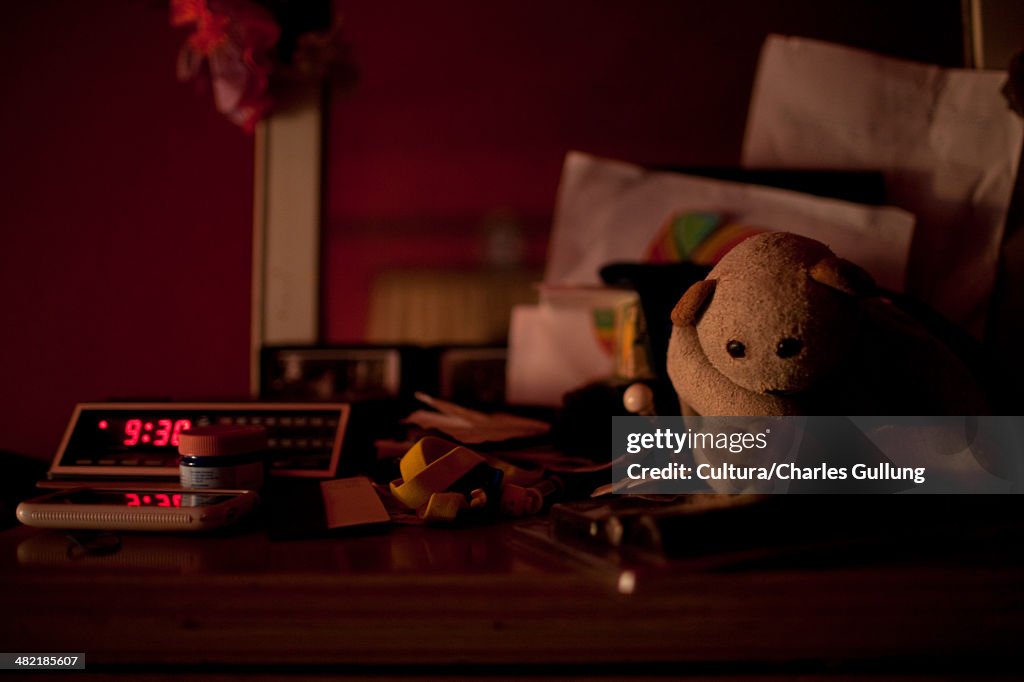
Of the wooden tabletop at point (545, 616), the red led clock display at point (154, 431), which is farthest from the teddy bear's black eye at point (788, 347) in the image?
the red led clock display at point (154, 431)

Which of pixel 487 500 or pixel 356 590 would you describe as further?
pixel 487 500

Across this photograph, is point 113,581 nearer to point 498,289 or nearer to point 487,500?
point 487,500

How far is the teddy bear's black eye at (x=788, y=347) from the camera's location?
13.9 inches

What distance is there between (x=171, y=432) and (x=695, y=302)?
427 mm

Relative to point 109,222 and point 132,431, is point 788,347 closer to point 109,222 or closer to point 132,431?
point 132,431

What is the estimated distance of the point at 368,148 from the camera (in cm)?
148

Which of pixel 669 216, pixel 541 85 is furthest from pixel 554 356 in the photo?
pixel 541 85

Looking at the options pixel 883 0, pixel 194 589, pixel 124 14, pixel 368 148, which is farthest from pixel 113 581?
pixel 883 0

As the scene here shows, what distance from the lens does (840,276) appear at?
1.14 ft

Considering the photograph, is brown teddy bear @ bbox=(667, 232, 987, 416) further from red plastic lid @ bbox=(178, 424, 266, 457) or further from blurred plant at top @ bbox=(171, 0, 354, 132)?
blurred plant at top @ bbox=(171, 0, 354, 132)

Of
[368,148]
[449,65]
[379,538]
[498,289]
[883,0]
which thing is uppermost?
[883,0]

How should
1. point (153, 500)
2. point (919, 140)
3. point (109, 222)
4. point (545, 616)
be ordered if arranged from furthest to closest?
point (109, 222) < point (919, 140) < point (153, 500) < point (545, 616)

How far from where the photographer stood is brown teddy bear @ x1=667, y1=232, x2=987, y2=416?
35cm

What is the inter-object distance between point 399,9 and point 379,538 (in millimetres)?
1339
